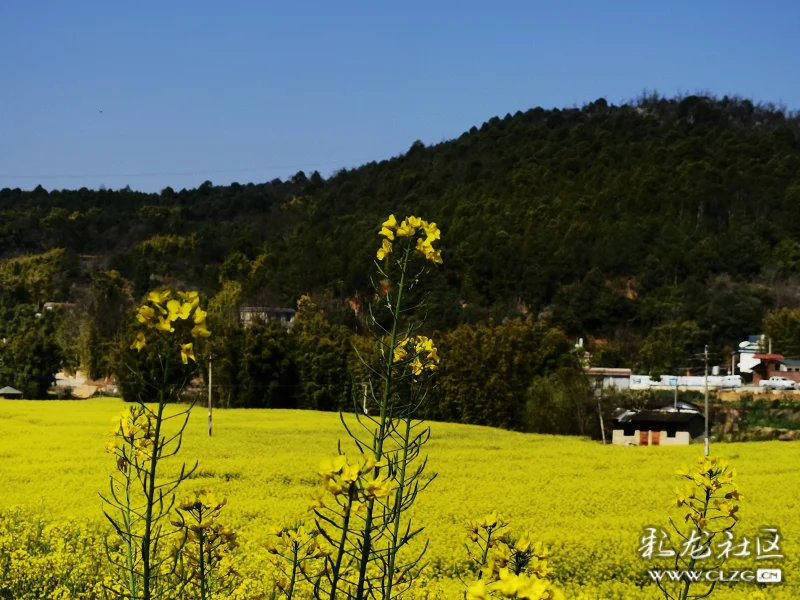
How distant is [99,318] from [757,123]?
262ft

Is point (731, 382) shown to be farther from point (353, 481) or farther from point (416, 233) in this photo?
point (353, 481)

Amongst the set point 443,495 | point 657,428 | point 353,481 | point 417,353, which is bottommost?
point 443,495

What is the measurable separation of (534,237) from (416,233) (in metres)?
77.0

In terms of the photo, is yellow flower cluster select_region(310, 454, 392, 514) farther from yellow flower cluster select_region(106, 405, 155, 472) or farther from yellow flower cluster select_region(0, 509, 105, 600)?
yellow flower cluster select_region(0, 509, 105, 600)

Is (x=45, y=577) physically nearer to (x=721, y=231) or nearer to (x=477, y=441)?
(x=477, y=441)

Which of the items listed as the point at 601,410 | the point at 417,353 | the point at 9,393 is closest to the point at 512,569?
the point at 417,353

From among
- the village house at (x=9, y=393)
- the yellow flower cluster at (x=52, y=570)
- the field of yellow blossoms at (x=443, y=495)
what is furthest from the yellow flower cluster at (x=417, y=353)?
the village house at (x=9, y=393)

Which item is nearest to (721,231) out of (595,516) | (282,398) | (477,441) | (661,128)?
(661,128)

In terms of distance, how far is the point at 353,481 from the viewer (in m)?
2.88

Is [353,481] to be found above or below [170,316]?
below

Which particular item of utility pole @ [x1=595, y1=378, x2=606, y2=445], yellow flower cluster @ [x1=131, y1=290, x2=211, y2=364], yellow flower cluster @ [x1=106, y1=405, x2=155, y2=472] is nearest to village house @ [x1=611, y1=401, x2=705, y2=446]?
utility pole @ [x1=595, y1=378, x2=606, y2=445]

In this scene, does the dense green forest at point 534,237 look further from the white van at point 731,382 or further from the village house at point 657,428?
the village house at point 657,428

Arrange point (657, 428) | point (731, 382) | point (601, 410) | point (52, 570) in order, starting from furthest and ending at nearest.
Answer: point (731, 382) < point (601, 410) < point (657, 428) < point (52, 570)

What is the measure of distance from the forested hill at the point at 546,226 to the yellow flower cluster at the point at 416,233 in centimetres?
6133
